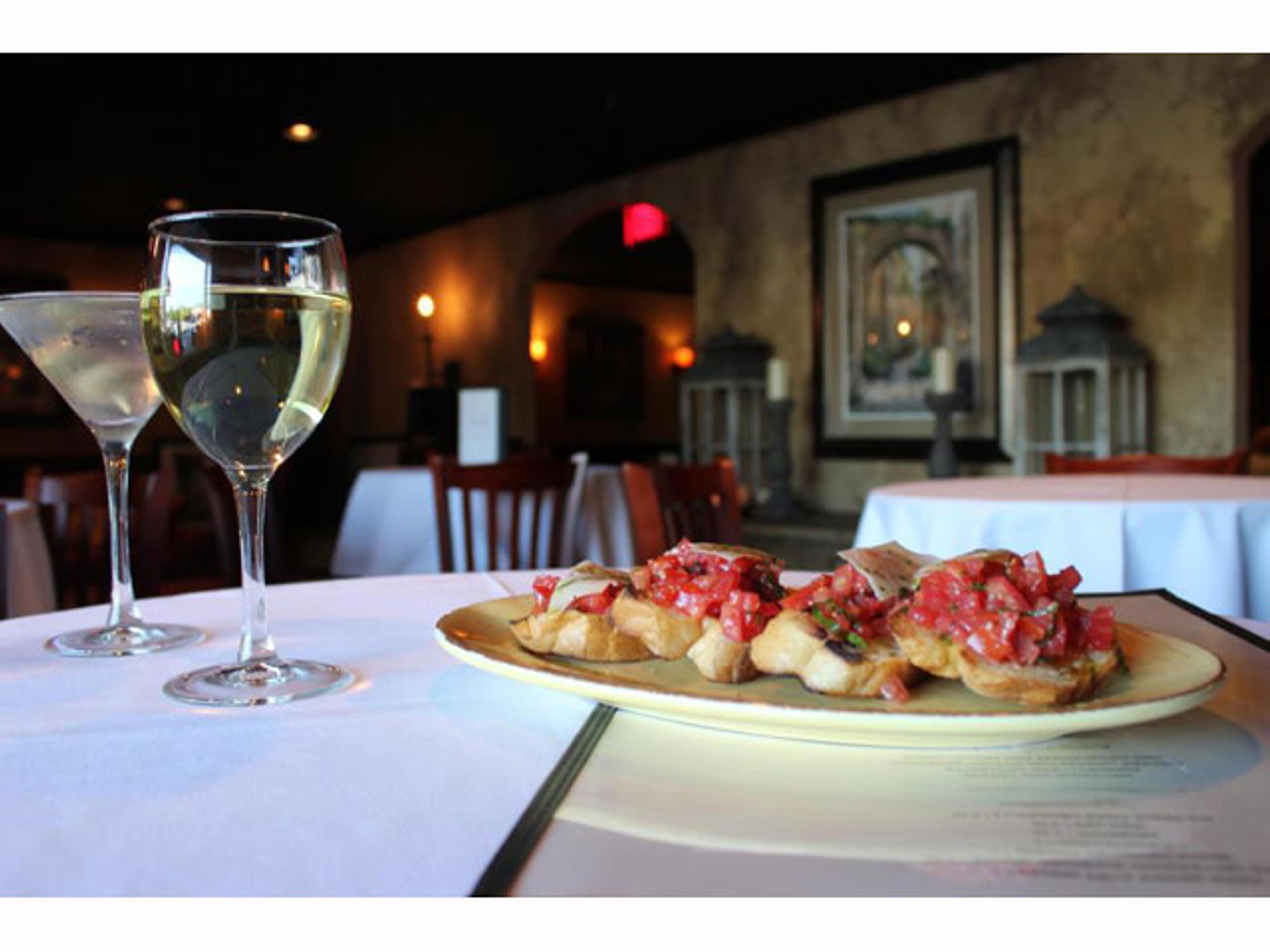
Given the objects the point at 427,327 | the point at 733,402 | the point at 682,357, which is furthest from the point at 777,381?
the point at 682,357

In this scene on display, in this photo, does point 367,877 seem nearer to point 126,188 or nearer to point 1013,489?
point 1013,489

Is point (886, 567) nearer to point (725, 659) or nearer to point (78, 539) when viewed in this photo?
point (725, 659)

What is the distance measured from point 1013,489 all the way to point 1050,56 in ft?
13.8

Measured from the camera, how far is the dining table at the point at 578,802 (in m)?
0.31

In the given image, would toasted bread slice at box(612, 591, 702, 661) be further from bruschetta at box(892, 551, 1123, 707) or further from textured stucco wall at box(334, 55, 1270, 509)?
textured stucco wall at box(334, 55, 1270, 509)

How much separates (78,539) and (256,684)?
94.0 inches

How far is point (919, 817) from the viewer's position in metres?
0.36

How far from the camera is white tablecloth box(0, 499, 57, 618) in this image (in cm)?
202

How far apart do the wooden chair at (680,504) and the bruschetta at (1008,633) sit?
1.42 meters

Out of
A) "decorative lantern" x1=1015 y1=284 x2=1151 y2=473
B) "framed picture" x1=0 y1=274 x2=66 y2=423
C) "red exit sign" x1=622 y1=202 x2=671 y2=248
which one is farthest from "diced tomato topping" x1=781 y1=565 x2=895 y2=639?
"framed picture" x1=0 y1=274 x2=66 y2=423

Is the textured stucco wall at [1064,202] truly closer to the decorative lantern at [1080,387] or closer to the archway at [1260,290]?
the decorative lantern at [1080,387]

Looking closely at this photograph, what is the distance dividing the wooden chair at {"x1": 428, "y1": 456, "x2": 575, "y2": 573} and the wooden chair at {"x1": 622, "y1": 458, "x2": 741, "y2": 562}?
72cm

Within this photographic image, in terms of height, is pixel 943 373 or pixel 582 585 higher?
pixel 943 373

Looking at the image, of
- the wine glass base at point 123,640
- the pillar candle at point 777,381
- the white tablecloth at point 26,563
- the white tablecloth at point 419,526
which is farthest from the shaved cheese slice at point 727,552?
the pillar candle at point 777,381
